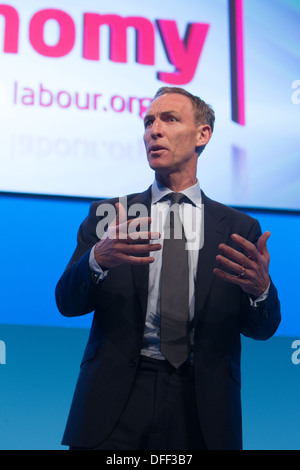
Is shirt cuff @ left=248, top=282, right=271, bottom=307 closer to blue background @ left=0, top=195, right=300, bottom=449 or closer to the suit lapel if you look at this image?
the suit lapel

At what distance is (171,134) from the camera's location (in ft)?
6.79

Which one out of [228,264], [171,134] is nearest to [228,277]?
[228,264]

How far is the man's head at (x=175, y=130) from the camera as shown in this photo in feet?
6.65

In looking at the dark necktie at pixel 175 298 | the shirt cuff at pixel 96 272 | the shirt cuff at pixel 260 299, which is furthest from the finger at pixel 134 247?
the shirt cuff at pixel 260 299

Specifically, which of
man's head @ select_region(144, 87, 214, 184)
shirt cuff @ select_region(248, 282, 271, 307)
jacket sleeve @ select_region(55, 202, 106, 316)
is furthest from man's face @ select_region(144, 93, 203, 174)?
shirt cuff @ select_region(248, 282, 271, 307)

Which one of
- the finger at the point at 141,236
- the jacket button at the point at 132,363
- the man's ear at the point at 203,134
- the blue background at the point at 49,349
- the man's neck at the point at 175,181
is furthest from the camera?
the blue background at the point at 49,349

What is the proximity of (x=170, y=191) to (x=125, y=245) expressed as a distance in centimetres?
47

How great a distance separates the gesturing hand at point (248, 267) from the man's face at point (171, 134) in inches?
19.7

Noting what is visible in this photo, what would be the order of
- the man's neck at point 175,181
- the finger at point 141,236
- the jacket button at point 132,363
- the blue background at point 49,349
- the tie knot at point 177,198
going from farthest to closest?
1. the blue background at point 49,349
2. the man's neck at point 175,181
3. the tie knot at point 177,198
4. the jacket button at point 132,363
5. the finger at point 141,236

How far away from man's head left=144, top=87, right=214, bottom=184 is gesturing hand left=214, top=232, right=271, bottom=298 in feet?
1.64

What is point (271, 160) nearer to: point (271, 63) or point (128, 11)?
point (271, 63)

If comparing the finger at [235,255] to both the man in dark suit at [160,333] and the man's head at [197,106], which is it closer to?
the man in dark suit at [160,333]
